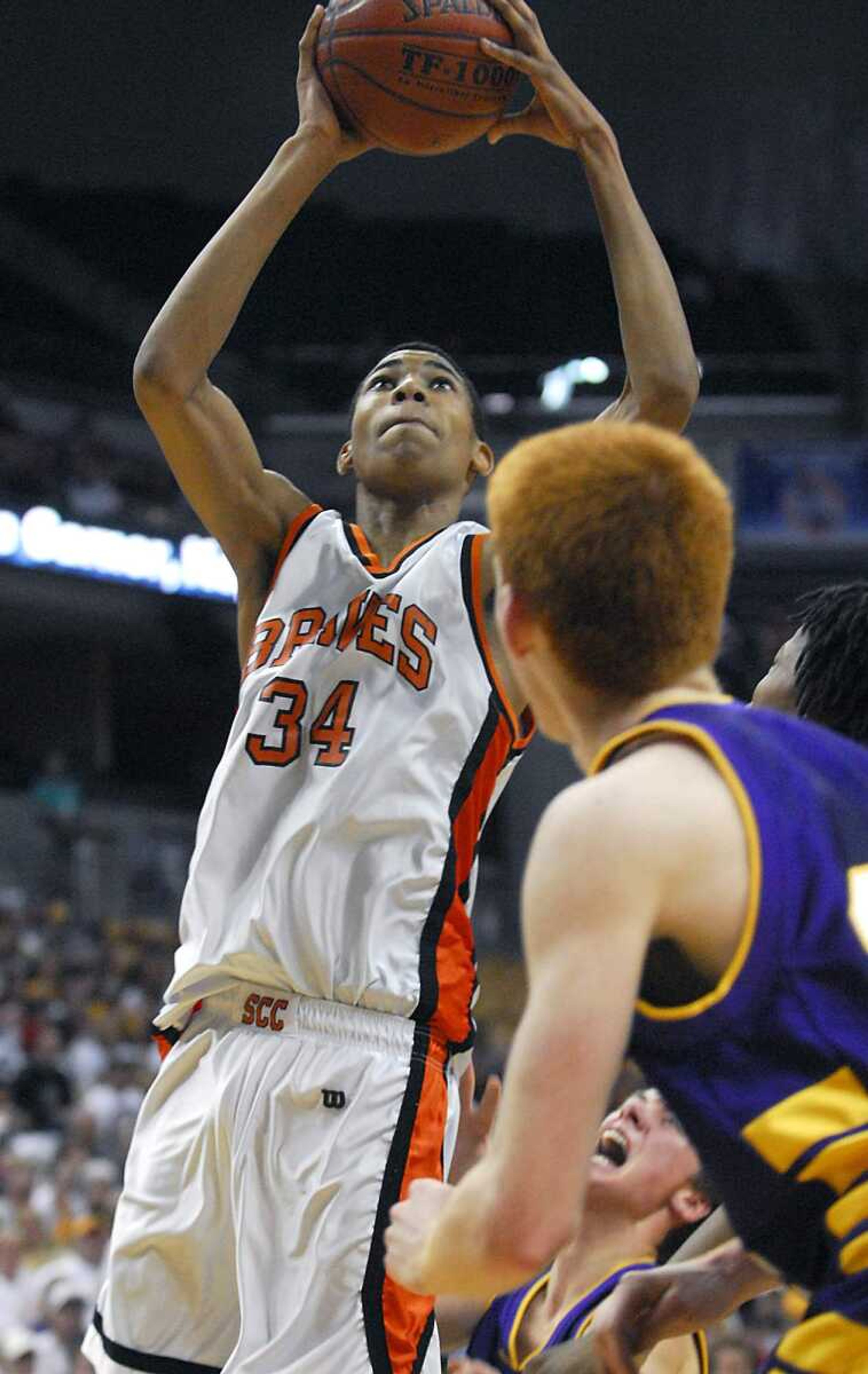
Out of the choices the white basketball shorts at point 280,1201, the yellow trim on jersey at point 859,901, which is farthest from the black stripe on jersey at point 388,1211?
the yellow trim on jersey at point 859,901

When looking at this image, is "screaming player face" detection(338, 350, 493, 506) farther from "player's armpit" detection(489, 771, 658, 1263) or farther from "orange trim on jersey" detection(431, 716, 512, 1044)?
"player's armpit" detection(489, 771, 658, 1263)

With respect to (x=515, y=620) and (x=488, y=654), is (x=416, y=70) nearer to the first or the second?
(x=488, y=654)

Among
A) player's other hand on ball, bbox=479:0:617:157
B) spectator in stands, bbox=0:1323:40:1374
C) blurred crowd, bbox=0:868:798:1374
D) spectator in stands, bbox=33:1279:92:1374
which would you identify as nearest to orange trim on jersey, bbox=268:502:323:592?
player's other hand on ball, bbox=479:0:617:157

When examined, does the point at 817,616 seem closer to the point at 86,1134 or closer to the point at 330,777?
the point at 330,777

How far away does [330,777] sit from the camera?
10.7 feet

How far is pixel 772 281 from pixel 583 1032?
16.1m

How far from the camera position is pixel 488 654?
339cm

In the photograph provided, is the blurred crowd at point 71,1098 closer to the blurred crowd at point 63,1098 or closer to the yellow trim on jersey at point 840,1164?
the blurred crowd at point 63,1098

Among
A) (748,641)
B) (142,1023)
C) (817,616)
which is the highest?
(817,616)

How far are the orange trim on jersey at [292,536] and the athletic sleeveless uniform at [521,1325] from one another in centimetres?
139

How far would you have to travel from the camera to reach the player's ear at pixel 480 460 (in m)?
3.75

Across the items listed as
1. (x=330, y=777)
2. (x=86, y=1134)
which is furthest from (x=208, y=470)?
(x=86, y=1134)

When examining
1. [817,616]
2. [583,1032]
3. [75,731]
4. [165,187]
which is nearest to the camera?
[583,1032]

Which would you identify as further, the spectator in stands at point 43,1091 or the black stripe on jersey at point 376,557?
the spectator in stands at point 43,1091
